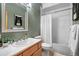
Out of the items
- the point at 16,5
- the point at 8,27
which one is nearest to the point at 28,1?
the point at 16,5

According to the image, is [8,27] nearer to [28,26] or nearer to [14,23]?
[14,23]

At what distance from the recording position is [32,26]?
1781 millimetres

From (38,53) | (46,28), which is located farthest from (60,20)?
(38,53)

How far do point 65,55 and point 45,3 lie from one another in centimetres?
79

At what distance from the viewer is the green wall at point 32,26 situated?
1.75m

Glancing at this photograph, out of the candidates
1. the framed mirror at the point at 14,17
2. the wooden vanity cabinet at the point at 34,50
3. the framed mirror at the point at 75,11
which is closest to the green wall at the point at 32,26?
the framed mirror at the point at 14,17

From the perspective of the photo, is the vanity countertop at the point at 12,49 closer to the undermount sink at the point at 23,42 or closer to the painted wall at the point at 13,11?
the undermount sink at the point at 23,42

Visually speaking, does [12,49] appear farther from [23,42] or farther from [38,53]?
[38,53]

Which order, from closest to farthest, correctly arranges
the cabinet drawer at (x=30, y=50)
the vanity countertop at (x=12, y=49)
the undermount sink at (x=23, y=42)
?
1. the vanity countertop at (x=12, y=49)
2. the cabinet drawer at (x=30, y=50)
3. the undermount sink at (x=23, y=42)

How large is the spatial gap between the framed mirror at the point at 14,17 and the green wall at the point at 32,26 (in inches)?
2.3

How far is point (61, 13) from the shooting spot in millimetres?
1745

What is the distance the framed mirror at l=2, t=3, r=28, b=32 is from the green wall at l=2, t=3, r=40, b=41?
0.19ft

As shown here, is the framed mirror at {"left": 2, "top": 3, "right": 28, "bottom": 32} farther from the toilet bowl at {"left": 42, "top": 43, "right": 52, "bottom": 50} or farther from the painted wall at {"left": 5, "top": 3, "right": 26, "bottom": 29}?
the toilet bowl at {"left": 42, "top": 43, "right": 52, "bottom": 50}

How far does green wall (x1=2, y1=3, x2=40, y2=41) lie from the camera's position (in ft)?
5.75
